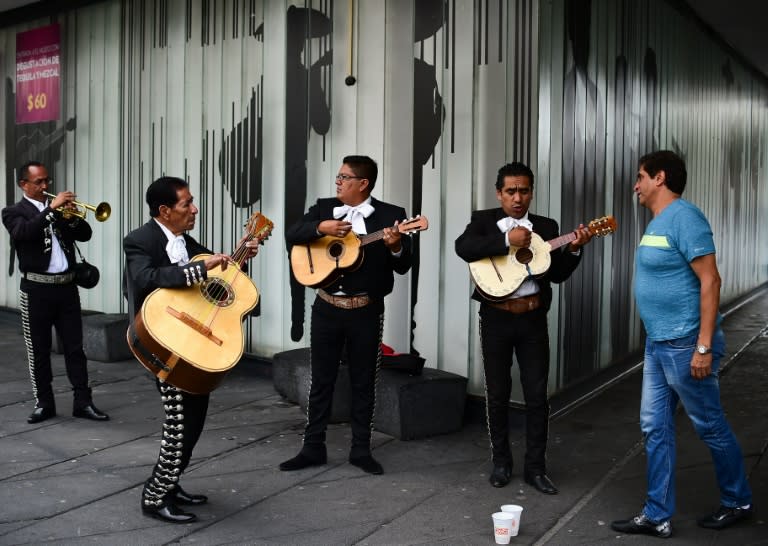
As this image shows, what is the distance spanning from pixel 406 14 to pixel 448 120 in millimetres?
922

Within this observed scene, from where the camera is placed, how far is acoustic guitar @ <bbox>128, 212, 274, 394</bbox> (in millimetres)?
4027

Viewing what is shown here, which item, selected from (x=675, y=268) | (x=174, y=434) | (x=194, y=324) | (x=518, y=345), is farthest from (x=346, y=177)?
(x=675, y=268)

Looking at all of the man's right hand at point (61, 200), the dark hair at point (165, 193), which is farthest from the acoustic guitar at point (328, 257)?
the man's right hand at point (61, 200)

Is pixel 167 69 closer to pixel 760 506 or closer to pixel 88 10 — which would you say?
pixel 88 10

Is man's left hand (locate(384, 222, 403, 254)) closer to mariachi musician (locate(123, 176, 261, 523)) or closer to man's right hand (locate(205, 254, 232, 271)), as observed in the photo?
mariachi musician (locate(123, 176, 261, 523))

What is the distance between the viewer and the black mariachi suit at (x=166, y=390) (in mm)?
4129

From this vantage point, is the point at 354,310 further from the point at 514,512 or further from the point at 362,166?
the point at 514,512

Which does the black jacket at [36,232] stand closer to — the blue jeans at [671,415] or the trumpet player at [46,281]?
the trumpet player at [46,281]

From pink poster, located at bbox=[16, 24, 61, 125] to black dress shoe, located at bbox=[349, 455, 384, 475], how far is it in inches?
260

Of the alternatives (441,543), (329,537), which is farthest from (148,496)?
(441,543)

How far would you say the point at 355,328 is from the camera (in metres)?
5.20

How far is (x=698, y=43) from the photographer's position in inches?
427

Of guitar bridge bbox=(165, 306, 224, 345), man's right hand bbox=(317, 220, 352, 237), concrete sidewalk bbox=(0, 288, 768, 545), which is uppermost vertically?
man's right hand bbox=(317, 220, 352, 237)

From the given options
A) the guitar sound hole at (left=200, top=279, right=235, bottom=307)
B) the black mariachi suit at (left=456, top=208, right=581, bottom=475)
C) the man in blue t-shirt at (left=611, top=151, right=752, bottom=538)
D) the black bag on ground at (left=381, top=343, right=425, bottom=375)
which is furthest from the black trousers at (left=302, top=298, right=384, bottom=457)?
the man in blue t-shirt at (left=611, top=151, right=752, bottom=538)
